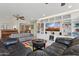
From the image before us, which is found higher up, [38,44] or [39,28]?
[39,28]

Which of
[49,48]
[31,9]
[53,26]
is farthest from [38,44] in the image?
[31,9]

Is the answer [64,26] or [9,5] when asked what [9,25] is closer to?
[9,5]

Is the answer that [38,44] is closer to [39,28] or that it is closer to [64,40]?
[39,28]

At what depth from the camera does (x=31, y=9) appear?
1.81 m

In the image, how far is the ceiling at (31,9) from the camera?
5.59ft

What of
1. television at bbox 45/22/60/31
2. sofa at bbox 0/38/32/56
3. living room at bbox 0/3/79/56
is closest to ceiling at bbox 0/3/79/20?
living room at bbox 0/3/79/56

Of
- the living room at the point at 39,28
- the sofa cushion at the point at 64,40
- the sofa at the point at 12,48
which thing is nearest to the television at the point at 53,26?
the living room at the point at 39,28

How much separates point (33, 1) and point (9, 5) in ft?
1.19

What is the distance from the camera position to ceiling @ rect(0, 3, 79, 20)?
1703 mm

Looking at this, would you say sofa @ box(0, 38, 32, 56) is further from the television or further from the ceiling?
the television

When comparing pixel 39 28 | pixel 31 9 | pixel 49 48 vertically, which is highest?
pixel 31 9

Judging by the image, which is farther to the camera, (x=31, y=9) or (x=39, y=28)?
(x=39, y=28)

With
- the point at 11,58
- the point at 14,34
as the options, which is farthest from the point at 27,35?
the point at 11,58

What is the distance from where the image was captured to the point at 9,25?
6.03 feet
